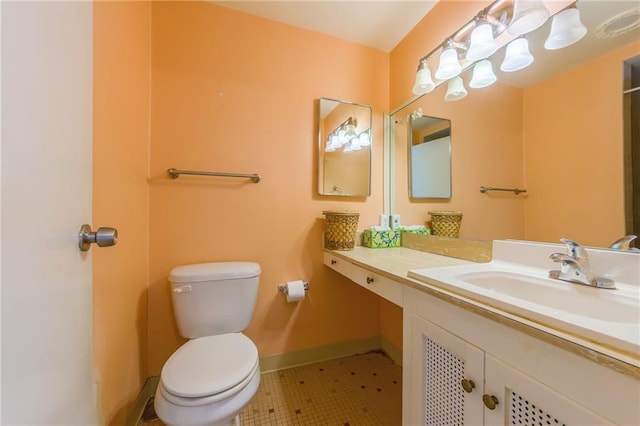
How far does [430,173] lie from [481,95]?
19.3 inches

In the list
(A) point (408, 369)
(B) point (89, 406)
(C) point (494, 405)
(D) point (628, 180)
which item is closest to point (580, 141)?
(D) point (628, 180)

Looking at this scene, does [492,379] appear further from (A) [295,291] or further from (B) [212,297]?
(B) [212,297]

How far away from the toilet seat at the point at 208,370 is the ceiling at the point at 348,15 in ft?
6.25

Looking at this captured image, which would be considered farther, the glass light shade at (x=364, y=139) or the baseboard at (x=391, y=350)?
the glass light shade at (x=364, y=139)

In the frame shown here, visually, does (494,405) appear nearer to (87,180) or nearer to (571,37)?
(87,180)

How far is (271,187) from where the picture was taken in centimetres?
154

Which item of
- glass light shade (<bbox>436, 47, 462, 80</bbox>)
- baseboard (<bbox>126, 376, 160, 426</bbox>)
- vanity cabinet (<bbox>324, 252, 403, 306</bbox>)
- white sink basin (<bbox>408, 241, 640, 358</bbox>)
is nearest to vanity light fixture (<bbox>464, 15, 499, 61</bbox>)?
glass light shade (<bbox>436, 47, 462, 80</bbox>)

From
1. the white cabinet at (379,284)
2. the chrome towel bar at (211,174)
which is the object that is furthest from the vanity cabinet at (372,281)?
the chrome towel bar at (211,174)

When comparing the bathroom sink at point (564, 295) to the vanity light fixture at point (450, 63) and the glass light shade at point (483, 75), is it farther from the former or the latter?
the vanity light fixture at point (450, 63)

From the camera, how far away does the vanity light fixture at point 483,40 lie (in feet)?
3.62

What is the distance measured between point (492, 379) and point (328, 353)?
1.28 meters

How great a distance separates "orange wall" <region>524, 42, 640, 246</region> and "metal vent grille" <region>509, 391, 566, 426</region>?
0.64 m

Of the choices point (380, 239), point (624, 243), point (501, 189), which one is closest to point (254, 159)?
point (380, 239)

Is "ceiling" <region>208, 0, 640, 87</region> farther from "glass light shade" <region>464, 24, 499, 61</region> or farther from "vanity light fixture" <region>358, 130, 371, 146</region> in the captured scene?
"vanity light fixture" <region>358, 130, 371, 146</region>
